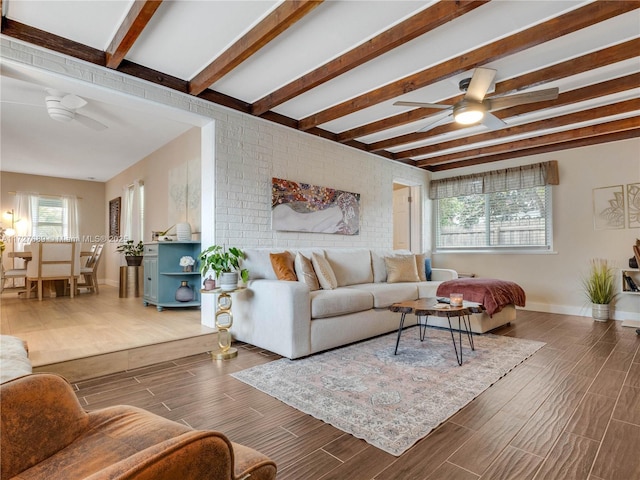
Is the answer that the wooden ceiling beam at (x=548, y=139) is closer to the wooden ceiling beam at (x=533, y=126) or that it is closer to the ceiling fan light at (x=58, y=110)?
the wooden ceiling beam at (x=533, y=126)

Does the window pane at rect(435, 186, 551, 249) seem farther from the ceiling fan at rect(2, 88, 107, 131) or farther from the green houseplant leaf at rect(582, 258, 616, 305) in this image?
the ceiling fan at rect(2, 88, 107, 131)

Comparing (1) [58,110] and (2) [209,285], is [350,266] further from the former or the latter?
(1) [58,110]

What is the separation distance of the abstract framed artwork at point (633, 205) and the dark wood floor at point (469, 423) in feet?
8.26

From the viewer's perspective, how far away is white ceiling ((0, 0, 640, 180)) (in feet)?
7.91

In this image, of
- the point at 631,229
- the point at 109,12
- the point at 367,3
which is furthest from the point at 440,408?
the point at 631,229

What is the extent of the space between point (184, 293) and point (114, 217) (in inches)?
185

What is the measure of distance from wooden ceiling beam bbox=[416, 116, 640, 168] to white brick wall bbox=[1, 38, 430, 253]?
153 cm

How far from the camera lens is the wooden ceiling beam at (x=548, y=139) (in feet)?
14.3

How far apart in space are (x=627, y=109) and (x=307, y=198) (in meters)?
3.83

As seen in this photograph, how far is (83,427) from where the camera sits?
3.49ft

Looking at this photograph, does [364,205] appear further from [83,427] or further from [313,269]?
[83,427]

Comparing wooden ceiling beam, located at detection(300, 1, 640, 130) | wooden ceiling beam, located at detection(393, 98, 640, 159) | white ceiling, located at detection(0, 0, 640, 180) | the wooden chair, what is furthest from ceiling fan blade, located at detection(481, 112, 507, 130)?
the wooden chair

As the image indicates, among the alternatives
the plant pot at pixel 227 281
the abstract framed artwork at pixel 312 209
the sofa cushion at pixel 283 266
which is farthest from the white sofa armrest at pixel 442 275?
the plant pot at pixel 227 281

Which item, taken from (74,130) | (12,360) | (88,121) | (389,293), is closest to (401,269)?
(389,293)
